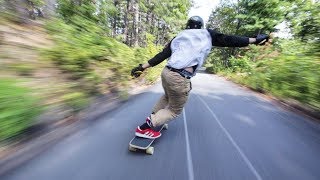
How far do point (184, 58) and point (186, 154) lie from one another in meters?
1.47

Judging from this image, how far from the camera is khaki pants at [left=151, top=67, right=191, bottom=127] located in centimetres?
431

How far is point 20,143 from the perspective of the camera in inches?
157

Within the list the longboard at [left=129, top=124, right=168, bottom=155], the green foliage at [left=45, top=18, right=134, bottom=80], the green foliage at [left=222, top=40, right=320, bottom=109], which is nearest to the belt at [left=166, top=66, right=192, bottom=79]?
the longboard at [left=129, top=124, right=168, bottom=155]

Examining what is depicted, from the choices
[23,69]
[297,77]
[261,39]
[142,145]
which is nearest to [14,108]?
[23,69]

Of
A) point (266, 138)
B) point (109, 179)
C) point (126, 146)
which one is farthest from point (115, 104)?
point (109, 179)

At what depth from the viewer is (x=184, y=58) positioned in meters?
4.23

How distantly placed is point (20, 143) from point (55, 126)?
3.38 feet

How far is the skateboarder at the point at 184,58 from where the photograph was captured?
13.9 feet

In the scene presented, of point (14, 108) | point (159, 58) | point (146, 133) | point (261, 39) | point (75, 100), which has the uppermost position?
point (261, 39)

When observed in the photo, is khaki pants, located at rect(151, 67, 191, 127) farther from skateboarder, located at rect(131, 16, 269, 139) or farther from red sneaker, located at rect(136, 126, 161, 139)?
red sneaker, located at rect(136, 126, 161, 139)

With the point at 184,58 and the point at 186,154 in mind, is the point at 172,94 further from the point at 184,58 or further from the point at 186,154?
the point at 186,154

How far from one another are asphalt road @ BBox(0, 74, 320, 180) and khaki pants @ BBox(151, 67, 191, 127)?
0.51 meters

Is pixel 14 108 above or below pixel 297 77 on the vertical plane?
above

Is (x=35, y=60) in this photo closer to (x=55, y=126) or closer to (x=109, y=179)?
(x=55, y=126)
